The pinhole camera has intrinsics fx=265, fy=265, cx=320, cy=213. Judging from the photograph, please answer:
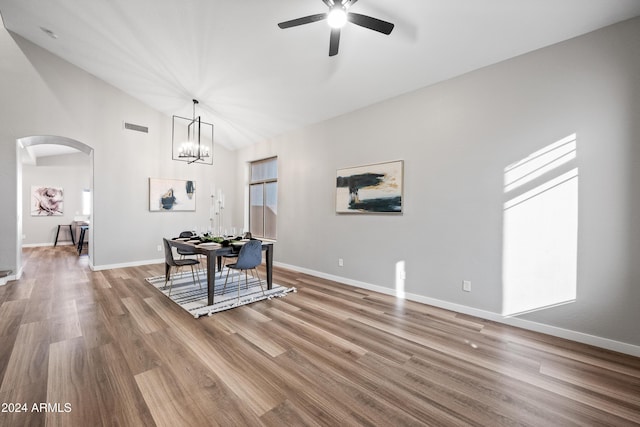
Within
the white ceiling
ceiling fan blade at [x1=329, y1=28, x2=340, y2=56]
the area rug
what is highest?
the white ceiling

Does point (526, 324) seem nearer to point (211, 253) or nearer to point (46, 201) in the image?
point (211, 253)

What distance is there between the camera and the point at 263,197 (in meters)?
6.85

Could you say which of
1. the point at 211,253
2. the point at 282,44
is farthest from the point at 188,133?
the point at 211,253

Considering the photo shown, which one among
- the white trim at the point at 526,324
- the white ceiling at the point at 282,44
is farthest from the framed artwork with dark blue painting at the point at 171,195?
the white trim at the point at 526,324

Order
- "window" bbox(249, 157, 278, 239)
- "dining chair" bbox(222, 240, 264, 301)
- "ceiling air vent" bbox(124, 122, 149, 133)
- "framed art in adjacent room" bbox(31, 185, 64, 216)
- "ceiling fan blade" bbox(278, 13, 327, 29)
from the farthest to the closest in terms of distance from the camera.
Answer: "framed art in adjacent room" bbox(31, 185, 64, 216) → "window" bbox(249, 157, 278, 239) → "ceiling air vent" bbox(124, 122, 149, 133) → "dining chair" bbox(222, 240, 264, 301) → "ceiling fan blade" bbox(278, 13, 327, 29)

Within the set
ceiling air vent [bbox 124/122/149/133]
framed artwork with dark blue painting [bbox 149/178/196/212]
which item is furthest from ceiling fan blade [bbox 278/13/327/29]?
framed artwork with dark blue painting [bbox 149/178/196/212]

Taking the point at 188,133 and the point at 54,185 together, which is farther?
the point at 54,185

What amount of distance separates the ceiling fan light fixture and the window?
13.8ft

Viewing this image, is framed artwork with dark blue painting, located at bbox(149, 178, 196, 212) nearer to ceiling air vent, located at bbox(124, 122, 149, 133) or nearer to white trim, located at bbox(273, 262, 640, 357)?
ceiling air vent, located at bbox(124, 122, 149, 133)

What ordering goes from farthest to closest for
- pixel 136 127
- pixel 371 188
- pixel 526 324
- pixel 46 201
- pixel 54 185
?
pixel 54 185 < pixel 46 201 < pixel 136 127 < pixel 371 188 < pixel 526 324

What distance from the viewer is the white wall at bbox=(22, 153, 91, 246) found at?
8578 mm

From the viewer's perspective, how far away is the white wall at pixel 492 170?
2.43m

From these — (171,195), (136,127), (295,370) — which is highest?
(136,127)

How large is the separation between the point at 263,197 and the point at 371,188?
346 centimetres
